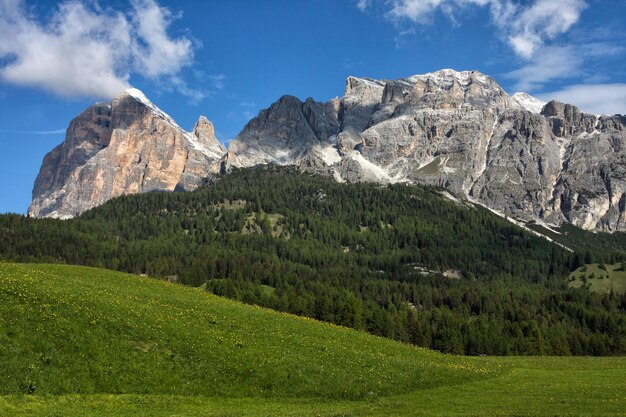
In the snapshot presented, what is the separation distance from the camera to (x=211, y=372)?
38375mm

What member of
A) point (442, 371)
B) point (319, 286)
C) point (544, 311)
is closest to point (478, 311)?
point (544, 311)

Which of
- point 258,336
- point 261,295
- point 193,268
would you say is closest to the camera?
point 258,336

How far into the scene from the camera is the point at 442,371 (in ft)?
154

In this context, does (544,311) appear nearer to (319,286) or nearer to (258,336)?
(319,286)

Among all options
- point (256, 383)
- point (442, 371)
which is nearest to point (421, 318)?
point (442, 371)

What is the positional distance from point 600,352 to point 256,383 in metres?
119

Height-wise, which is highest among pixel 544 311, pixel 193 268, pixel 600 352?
pixel 193 268

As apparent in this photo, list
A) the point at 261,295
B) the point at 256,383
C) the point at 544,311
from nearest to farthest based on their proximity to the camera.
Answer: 1. the point at 256,383
2. the point at 261,295
3. the point at 544,311

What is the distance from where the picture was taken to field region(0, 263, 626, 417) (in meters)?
32.8

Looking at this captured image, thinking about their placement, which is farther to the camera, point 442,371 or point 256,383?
point 442,371

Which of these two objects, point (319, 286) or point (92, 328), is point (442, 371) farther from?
point (319, 286)

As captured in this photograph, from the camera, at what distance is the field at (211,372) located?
32.8 m

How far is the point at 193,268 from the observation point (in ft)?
630

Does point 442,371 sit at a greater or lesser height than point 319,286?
lesser
